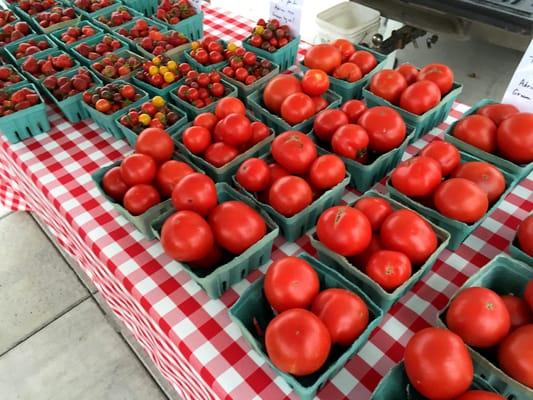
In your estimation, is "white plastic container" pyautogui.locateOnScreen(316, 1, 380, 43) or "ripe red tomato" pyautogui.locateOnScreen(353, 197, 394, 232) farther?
"white plastic container" pyautogui.locateOnScreen(316, 1, 380, 43)

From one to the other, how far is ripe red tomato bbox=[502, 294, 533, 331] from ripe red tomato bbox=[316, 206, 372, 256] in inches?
11.5

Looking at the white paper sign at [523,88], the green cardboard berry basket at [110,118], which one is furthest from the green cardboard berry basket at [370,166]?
the green cardboard berry basket at [110,118]

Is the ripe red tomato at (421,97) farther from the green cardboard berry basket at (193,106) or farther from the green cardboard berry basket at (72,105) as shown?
the green cardboard berry basket at (72,105)

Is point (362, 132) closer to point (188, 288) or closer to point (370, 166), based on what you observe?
point (370, 166)

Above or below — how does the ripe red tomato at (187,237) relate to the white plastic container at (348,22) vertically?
above

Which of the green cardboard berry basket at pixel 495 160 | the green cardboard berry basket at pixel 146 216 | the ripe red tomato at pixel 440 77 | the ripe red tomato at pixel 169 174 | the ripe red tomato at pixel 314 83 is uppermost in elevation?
the ripe red tomato at pixel 440 77

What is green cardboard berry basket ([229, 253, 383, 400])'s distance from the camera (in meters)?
0.75

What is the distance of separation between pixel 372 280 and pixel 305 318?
196 mm

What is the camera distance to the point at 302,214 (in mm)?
1008

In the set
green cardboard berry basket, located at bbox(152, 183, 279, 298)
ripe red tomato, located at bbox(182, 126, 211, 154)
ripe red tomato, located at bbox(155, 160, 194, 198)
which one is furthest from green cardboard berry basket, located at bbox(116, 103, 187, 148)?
green cardboard berry basket, located at bbox(152, 183, 279, 298)

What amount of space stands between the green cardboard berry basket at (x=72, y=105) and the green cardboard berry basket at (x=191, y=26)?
17.3 inches

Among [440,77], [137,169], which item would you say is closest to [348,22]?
[440,77]

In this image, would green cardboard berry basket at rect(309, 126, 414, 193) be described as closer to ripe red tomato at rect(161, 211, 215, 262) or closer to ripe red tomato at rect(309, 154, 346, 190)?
ripe red tomato at rect(309, 154, 346, 190)

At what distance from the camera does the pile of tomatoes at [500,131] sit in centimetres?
107
